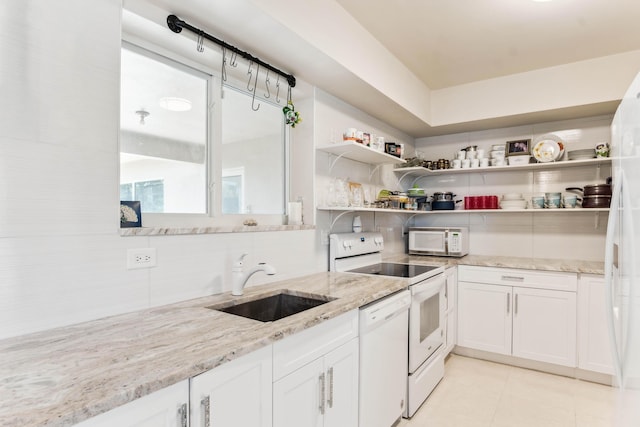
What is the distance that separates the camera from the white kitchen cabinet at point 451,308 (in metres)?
2.97

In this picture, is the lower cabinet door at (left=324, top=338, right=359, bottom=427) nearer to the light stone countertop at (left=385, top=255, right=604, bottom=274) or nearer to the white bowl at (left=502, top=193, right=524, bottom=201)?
the light stone countertop at (left=385, top=255, right=604, bottom=274)

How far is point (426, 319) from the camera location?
2516mm

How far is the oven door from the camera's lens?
2.28 m

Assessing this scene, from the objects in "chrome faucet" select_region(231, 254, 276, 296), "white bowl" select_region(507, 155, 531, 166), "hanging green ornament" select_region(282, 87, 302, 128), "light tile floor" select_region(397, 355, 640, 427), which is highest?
"hanging green ornament" select_region(282, 87, 302, 128)

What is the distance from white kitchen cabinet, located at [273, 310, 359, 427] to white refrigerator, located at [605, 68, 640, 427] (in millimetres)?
1003

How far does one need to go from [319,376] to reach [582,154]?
305 cm

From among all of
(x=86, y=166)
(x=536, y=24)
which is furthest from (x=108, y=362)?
(x=536, y=24)

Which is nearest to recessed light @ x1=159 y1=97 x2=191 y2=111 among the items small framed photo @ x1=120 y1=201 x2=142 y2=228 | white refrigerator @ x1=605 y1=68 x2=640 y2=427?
small framed photo @ x1=120 y1=201 x2=142 y2=228

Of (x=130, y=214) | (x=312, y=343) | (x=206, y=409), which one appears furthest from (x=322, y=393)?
(x=130, y=214)

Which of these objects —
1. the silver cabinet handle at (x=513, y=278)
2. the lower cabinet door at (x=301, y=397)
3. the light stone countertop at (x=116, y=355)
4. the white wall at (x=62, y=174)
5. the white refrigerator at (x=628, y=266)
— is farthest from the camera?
the silver cabinet handle at (x=513, y=278)

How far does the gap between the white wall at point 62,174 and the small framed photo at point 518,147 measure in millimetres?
3175

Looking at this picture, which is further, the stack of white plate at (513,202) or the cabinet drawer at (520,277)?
the stack of white plate at (513,202)

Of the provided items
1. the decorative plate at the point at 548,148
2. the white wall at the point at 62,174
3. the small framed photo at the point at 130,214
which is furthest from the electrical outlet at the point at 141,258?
the decorative plate at the point at 548,148

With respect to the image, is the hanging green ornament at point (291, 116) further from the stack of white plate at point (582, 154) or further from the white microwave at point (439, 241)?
the stack of white plate at point (582, 154)
